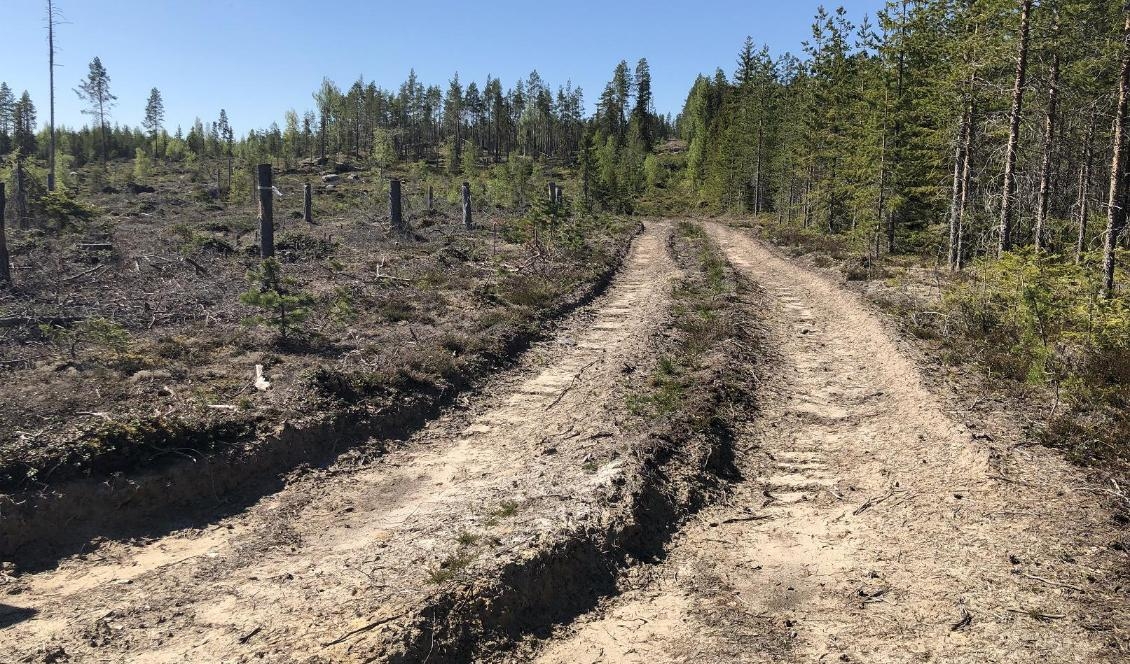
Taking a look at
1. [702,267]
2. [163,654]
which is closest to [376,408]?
[163,654]

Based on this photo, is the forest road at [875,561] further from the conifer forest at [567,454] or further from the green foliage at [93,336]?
the green foliage at [93,336]

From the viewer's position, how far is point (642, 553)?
19.5ft

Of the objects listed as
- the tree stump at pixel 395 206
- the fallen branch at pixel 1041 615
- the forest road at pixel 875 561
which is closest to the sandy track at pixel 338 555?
the forest road at pixel 875 561

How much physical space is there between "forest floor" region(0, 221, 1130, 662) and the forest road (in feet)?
0.08

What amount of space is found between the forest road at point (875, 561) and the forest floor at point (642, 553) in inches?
0.9

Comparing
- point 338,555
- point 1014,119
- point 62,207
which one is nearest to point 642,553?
point 338,555

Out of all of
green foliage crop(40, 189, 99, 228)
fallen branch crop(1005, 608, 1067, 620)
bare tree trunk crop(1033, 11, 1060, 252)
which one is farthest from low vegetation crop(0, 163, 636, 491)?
bare tree trunk crop(1033, 11, 1060, 252)

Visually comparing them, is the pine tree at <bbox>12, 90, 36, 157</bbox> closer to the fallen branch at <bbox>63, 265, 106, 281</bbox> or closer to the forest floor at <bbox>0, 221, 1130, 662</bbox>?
the fallen branch at <bbox>63, 265, 106, 281</bbox>

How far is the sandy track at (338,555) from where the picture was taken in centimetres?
441

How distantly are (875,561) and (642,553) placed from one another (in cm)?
216

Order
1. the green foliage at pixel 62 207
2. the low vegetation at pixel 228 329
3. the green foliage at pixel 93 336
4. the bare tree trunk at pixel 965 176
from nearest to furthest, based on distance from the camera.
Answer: the low vegetation at pixel 228 329
the green foliage at pixel 93 336
the green foliage at pixel 62 207
the bare tree trunk at pixel 965 176

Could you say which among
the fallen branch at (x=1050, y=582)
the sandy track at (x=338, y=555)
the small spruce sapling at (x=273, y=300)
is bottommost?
the sandy track at (x=338, y=555)

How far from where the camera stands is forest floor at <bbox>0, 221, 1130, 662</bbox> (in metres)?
4.56

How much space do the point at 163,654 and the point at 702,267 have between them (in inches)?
841
